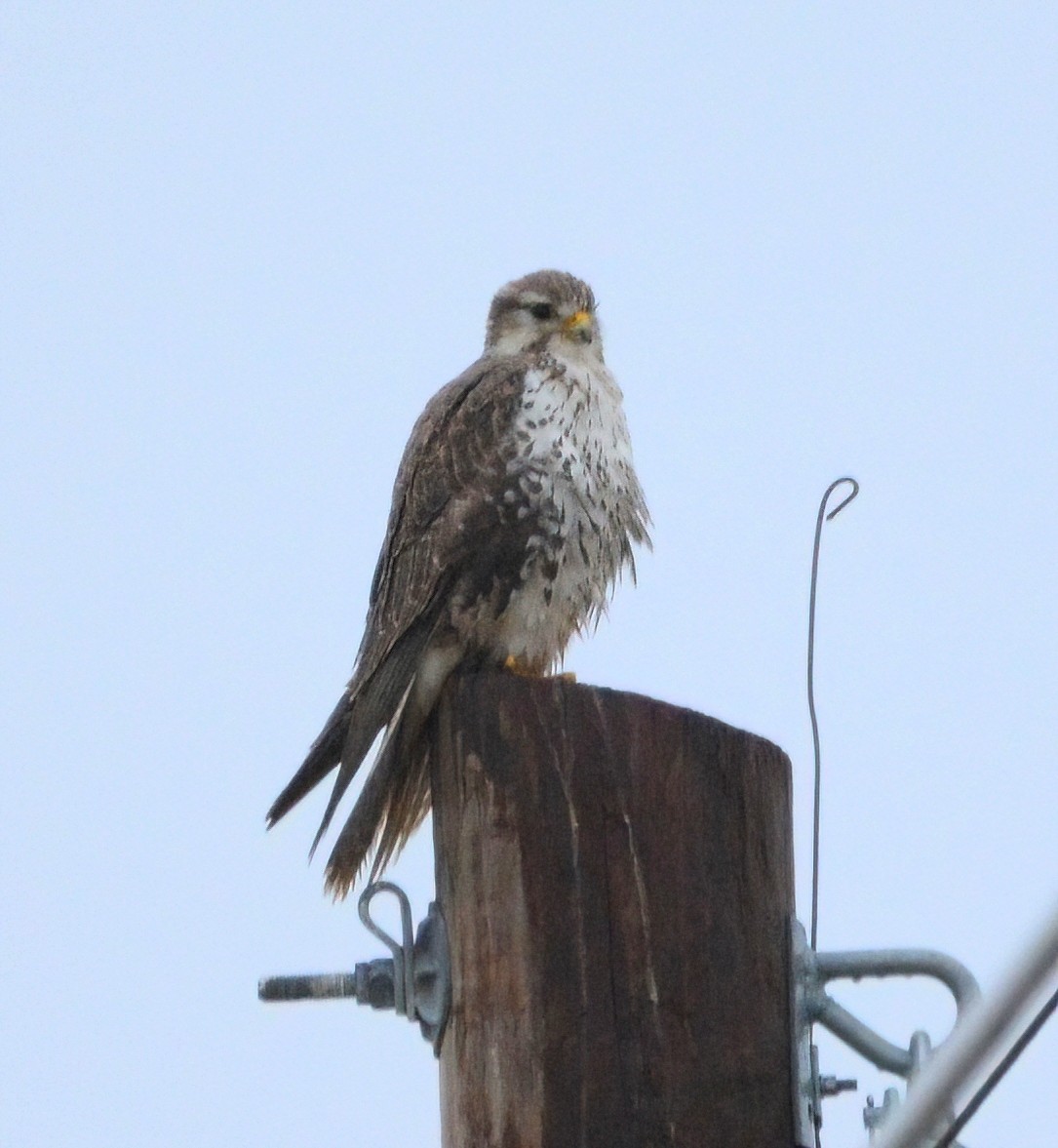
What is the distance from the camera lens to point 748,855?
294 centimetres

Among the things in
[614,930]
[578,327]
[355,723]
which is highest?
[578,327]

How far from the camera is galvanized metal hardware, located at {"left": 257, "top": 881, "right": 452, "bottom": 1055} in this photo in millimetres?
3053

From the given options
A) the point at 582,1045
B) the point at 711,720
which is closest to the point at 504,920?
the point at 582,1045

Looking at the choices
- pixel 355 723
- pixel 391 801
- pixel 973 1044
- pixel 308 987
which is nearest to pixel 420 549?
pixel 355 723

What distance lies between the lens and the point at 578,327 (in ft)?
17.7

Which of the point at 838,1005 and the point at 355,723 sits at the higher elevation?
the point at 355,723

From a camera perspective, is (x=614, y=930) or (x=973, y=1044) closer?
(x=973, y=1044)

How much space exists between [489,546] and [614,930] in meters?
1.80

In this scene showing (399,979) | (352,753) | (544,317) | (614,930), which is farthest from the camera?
(544,317)

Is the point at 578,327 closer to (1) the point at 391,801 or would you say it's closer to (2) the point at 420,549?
(2) the point at 420,549

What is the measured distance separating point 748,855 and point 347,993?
64 centimetres

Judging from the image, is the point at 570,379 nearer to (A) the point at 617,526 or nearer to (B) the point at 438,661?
(A) the point at 617,526

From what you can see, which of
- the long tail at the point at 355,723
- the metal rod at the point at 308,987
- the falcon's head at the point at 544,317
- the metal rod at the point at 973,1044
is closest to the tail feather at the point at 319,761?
the long tail at the point at 355,723

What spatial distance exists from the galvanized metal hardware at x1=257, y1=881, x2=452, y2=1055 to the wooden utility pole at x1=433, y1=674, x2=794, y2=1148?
0.16 ft
